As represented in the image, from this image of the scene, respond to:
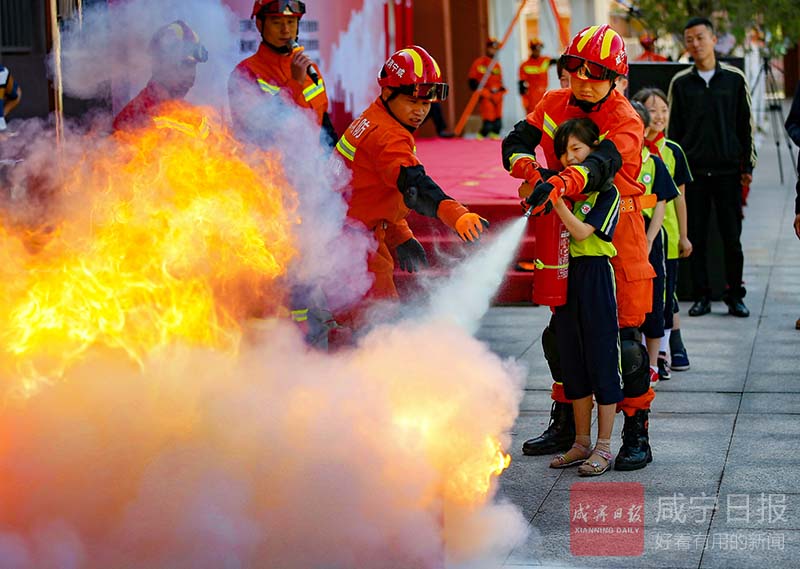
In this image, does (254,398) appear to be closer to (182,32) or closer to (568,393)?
(568,393)

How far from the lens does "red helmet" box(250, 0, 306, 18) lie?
261 inches

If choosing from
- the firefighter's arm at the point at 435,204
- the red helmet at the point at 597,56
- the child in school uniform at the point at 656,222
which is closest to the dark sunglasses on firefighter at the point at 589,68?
the red helmet at the point at 597,56

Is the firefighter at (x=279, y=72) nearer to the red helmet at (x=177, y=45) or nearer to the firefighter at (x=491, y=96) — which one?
the red helmet at (x=177, y=45)

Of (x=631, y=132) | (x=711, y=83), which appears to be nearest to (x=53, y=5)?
(x=631, y=132)

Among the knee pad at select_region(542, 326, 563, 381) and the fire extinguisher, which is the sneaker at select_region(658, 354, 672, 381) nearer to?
the knee pad at select_region(542, 326, 563, 381)

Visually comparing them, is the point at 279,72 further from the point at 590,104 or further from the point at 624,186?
the point at 624,186

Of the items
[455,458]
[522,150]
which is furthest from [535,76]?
[455,458]

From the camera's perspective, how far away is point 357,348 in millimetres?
4918

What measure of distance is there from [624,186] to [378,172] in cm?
112

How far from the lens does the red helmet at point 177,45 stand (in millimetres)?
6195

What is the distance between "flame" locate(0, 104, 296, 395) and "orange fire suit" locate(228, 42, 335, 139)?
1.50 metres

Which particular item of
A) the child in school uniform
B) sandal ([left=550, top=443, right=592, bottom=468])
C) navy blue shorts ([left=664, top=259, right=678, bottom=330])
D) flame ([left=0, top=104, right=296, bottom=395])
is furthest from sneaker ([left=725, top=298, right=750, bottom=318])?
flame ([left=0, top=104, right=296, bottom=395])

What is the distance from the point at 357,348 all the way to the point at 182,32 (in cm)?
229

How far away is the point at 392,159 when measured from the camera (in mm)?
5504
